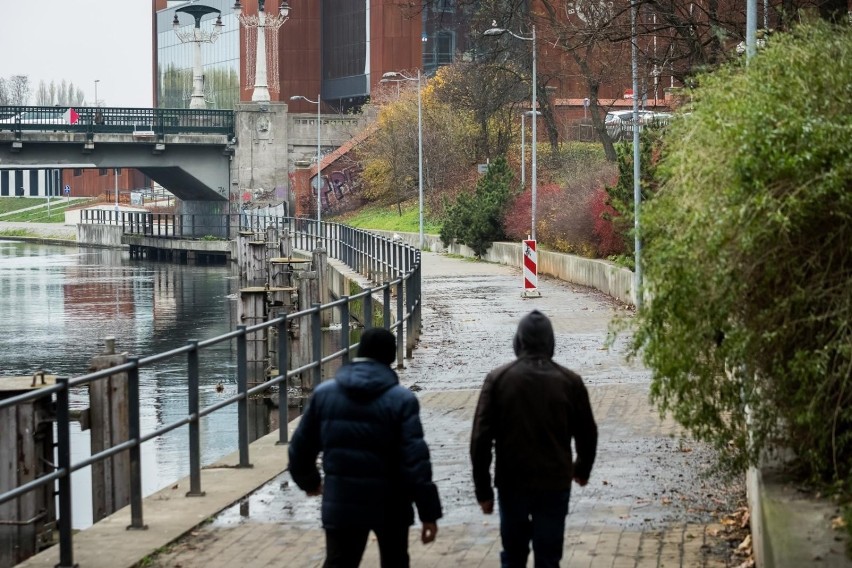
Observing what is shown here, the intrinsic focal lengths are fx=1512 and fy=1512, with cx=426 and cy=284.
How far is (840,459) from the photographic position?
764cm

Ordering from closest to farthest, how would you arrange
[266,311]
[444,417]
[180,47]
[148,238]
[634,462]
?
[634,462] → [444,417] → [266,311] → [148,238] → [180,47]

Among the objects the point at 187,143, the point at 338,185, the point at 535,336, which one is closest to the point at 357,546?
the point at 535,336

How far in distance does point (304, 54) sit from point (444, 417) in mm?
88497

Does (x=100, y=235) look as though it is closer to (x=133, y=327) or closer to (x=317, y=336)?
(x=133, y=327)

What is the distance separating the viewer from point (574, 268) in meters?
37.5

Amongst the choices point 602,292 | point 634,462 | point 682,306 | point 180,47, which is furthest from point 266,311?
point 180,47

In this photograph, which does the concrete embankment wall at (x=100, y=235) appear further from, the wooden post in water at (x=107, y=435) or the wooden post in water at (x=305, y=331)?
the wooden post in water at (x=107, y=435)

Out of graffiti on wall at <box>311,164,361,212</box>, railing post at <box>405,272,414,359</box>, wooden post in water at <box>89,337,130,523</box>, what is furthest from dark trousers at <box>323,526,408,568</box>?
graffiti on wall at <box>311,164,361,212</box>

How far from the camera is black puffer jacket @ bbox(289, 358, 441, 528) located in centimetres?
647

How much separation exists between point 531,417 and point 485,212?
42.5 m

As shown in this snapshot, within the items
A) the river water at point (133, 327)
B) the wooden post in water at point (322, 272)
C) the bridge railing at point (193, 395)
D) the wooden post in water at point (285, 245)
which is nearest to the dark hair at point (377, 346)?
the bridge railing at point (193, 395)

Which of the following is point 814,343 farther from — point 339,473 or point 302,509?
point 302,509

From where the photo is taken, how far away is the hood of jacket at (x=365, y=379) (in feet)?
21.2

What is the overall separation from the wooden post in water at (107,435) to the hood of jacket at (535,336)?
736 cm
